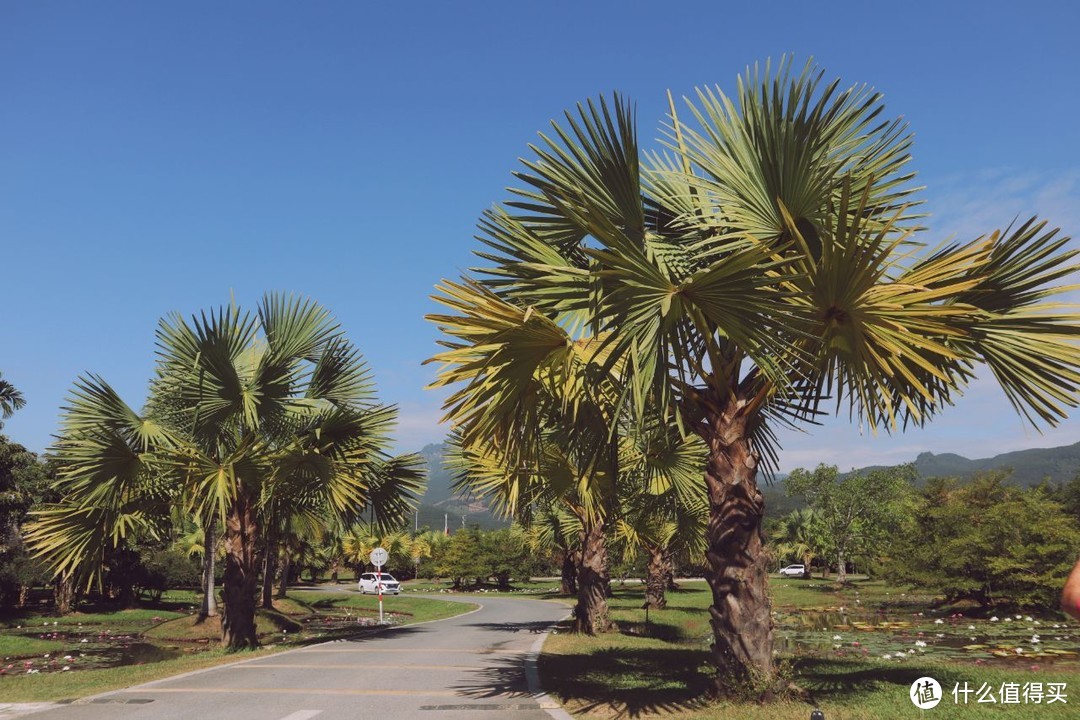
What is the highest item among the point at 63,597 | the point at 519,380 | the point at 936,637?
the point at 519,380

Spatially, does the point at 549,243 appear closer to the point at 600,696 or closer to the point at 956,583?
the point at 600,696

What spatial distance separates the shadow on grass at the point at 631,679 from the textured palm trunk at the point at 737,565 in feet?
2.06

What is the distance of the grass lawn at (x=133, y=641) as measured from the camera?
11.2 metres

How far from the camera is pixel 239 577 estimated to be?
49.6ft

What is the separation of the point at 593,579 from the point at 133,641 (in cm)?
1396

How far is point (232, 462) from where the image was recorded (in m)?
13.6

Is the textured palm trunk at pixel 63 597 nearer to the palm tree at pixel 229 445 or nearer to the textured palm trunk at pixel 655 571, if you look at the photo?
the palm tree at pixel 229 445

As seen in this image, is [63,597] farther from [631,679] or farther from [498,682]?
[631,679]

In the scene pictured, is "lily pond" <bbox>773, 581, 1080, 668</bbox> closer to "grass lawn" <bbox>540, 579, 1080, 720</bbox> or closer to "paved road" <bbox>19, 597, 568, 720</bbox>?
"grass lawn" <bbox>540, 579, 1080, 720</bbox>

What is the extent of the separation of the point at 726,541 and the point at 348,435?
377 inches

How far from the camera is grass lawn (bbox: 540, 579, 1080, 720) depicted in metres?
7.73

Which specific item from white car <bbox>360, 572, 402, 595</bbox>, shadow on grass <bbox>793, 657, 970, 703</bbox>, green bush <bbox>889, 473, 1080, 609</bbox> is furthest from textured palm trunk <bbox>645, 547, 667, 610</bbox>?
white car <bbox>360, 572, 402, 595</bbox>

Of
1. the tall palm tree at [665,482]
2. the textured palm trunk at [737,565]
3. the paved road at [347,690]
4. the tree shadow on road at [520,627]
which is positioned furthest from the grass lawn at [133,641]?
the textured palm trunk at [737,565]

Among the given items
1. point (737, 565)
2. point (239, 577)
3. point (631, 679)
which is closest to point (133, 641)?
point (239, 577)
